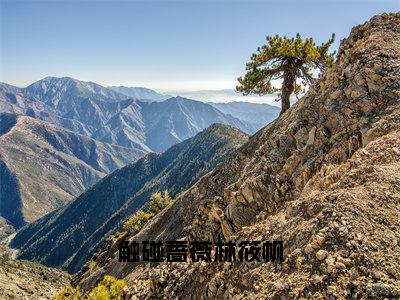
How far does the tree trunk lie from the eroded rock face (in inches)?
302

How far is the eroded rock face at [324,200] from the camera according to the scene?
14602 mm

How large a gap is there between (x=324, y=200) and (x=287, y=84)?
3512 centimetres

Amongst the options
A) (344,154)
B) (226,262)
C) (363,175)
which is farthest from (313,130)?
(226,262)

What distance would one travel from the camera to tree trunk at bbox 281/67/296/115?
49.8 metres

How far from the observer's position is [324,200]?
697 inches

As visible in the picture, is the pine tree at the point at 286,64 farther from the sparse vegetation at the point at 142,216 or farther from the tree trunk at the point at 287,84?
the sparse vegetation at the point at 142,216

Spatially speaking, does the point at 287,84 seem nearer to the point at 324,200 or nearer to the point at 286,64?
the point at 286,64

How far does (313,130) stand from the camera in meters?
30.4

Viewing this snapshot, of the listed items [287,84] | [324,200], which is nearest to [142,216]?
[287,84]

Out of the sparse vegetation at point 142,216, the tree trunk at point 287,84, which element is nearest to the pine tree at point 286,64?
the tree trunk at point 287,84

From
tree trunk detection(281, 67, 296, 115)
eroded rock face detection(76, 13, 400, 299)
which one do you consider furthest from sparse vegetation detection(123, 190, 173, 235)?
tree trunk detection(281, 67, 296, 115)

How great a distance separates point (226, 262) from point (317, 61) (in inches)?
1351

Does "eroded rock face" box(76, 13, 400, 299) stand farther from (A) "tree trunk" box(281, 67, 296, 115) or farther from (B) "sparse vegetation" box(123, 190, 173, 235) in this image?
(B) "sparse vegetation" box(123, 190, 173, 235)

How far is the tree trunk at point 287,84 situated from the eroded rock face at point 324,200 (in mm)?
7669
